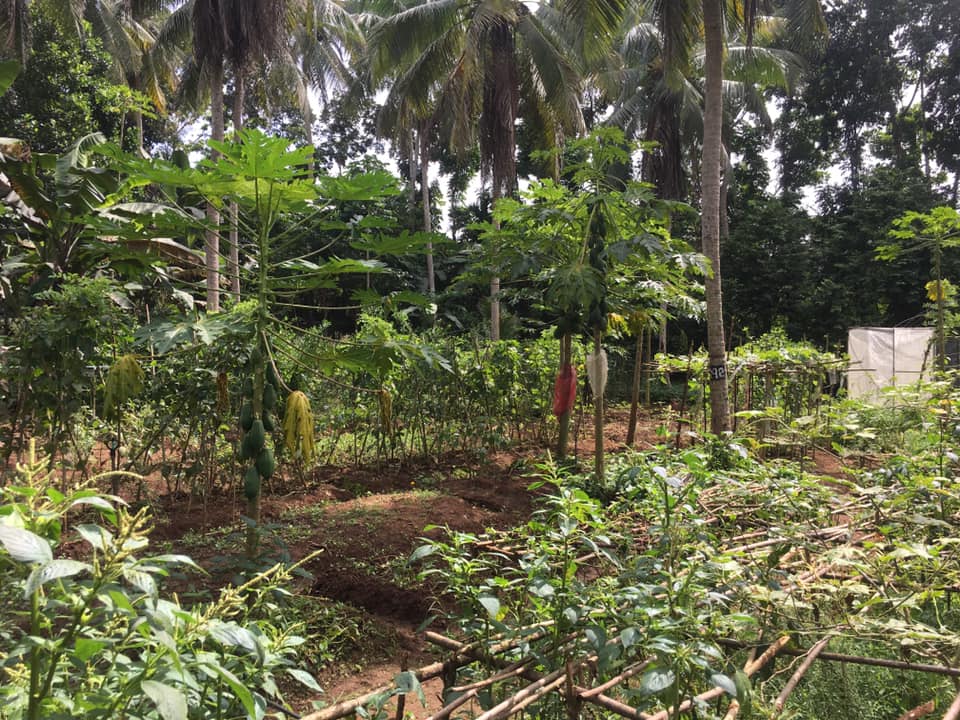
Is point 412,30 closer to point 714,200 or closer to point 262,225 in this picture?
point 714,200

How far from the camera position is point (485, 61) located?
12.3 metres

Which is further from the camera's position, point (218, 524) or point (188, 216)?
point (218, 524)

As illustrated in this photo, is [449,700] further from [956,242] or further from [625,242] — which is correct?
[956,242]

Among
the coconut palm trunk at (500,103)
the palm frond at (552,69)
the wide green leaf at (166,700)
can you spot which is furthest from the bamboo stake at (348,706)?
the palm frond at (552,69)

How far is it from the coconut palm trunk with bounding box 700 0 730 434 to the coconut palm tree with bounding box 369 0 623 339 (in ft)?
16.9

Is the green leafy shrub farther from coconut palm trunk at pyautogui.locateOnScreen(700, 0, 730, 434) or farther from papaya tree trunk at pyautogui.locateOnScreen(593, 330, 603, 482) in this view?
coconut palm trunk at pyautogui.locateOnScreen(700, 0, 730, 434)

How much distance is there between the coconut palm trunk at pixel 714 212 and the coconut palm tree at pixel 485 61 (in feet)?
16.9

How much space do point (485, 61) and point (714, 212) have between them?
7.11 metres

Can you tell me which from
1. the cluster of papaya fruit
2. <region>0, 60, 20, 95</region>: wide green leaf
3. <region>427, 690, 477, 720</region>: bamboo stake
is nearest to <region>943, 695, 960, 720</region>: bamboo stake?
<region>427, 690, 477, 720</region>: bamboo stake

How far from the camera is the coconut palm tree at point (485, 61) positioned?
39.9 ft

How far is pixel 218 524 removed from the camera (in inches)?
179

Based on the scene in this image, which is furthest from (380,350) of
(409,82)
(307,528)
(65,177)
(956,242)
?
(409,82)

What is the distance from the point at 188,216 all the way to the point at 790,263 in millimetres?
19323

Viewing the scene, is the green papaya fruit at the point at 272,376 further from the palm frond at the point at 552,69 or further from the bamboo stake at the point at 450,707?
the palm frond at the point at 552,69
